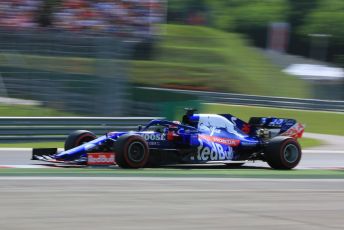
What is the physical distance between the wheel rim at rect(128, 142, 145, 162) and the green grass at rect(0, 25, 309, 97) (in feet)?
87.4

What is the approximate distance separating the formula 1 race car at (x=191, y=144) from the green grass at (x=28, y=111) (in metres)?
9.20

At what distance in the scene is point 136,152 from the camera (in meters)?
12.3

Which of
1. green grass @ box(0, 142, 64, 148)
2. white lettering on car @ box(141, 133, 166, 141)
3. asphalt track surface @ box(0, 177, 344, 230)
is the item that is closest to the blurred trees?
green grass @ box(0, 142, 64, 148)

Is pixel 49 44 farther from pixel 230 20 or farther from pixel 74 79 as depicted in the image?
pixel 230 20

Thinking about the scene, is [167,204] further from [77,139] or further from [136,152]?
[77,139]

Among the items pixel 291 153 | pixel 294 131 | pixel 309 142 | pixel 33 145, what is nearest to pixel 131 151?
pixel 291 153

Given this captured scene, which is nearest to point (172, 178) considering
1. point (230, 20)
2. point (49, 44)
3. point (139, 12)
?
point (49, 44)

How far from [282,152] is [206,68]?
3046 centimetres

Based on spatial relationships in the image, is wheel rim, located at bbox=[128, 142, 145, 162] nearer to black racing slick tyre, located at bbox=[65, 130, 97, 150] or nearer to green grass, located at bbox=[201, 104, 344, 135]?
black racing slick tyre, located at bbox=[65, 130, 97, 150]

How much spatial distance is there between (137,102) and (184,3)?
4927 centimetres

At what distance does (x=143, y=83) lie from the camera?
133 feet

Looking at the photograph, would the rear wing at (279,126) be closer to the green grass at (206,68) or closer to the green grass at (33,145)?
the green grass at (33,145)

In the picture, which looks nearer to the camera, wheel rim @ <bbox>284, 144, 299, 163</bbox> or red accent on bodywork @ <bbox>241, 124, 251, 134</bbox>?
wheel rim @ <bbox>284, 144, 299, 163</bbox>

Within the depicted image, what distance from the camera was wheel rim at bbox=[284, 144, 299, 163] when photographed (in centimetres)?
1334
